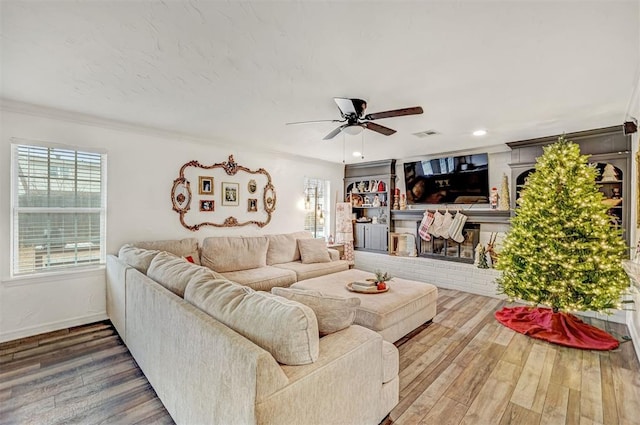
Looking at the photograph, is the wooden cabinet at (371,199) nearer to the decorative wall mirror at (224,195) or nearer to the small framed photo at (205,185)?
the decorative wall mirror at (224,195)

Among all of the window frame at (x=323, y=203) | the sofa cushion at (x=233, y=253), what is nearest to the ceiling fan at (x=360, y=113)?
the sofa cushion at (x=233, y=253)

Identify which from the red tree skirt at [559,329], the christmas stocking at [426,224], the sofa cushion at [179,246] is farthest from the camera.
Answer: the christmas stocking at [426,224]

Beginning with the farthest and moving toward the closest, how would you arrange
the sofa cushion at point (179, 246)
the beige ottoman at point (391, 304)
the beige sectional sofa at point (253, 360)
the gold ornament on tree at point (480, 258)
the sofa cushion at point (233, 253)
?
the gold ornament on tree at point (480, 258) < the sofa cushion at point (233, 253) < the sofa cushion at point (179, 246) < the beige ottoman at point (391, 304) < the beige sectional sofa at point (253, 360)

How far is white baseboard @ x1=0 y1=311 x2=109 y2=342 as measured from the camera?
9.98ft

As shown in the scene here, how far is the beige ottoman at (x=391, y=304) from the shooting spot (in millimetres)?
2814

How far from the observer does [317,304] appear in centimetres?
168

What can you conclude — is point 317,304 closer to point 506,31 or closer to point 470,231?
point 506,31

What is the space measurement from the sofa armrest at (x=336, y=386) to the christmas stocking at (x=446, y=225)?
4.03 m

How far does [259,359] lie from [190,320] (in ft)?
2.10

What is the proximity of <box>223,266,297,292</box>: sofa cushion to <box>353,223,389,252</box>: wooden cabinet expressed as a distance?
2.55 m

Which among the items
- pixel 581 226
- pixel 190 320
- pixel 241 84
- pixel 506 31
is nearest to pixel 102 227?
pixel 241 84

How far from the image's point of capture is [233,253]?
14.3 ft

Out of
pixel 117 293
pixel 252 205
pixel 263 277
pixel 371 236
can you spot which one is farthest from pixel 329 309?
pixel 371 236

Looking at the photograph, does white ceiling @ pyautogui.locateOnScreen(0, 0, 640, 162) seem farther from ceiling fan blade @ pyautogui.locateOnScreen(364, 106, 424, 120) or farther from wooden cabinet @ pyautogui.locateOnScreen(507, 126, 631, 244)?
wooden cabinet @ pyautogui.locateOnScreen(507, 126, 631, 244)
